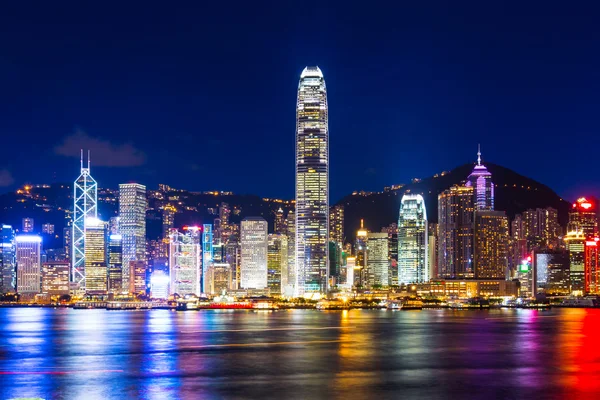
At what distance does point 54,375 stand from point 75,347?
21.8 meters

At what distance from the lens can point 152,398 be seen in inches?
1677

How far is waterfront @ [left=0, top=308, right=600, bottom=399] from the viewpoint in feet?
149

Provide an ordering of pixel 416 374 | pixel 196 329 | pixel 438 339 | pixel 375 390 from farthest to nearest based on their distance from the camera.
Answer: pixel 196 329, pixel 438 339, pixel 416 374, pixel 375 390

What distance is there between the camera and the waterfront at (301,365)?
149 feet

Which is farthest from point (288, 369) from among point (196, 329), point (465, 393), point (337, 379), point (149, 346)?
point (196, 329)

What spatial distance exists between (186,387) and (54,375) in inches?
398

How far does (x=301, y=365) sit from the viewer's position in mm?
57844

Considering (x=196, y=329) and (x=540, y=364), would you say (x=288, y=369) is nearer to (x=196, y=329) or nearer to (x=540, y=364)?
(x=540, y=364)

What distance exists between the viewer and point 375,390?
45.7 meters

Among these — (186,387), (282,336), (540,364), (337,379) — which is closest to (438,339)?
(282,336)

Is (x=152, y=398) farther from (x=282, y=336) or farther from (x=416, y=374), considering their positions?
(x=282, y=336)

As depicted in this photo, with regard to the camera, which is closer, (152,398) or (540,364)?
(152,398)

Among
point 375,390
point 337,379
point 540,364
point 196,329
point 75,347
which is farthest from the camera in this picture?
point 196,329

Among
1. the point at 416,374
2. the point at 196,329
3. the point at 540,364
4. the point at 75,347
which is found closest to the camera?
the point at 416,374
